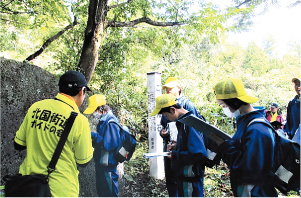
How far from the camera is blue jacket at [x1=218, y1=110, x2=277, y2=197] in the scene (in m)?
1.70

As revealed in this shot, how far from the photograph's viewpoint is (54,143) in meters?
1.76

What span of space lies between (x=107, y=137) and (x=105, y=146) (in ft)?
0.42

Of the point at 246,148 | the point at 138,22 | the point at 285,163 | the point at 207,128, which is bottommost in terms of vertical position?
the point at 285,163

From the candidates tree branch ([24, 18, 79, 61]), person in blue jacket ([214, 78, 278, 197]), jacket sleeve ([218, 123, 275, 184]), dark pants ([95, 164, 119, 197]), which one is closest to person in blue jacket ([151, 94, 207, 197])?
person in blue jacket ([214, 78, 278, 197])

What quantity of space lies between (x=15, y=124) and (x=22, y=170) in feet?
3.32

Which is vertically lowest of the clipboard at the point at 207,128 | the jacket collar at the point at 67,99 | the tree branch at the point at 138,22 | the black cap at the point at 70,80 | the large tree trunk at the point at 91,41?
the clipboard at the point at 207,128

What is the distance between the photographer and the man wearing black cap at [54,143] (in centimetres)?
176

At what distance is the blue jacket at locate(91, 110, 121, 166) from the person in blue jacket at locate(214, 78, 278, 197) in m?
1.61

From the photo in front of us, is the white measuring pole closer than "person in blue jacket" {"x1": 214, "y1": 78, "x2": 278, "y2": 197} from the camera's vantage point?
No

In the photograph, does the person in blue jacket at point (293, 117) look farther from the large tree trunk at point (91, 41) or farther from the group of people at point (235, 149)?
the large tree trunk at point (91, 41)

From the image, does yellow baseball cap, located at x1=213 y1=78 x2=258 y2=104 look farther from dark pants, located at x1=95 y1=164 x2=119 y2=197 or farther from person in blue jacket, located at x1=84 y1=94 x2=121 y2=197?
dark pants, located at x1=95 y1=164 x2=119 y2=197

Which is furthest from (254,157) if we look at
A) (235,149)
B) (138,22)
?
(138,22)

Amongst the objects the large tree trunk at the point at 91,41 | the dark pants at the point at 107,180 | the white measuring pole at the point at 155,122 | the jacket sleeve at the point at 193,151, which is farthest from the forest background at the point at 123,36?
the jacket sleeve at the point at 193,151

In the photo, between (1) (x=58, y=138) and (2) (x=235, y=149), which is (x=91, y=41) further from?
(2) (x=235, y=149)
